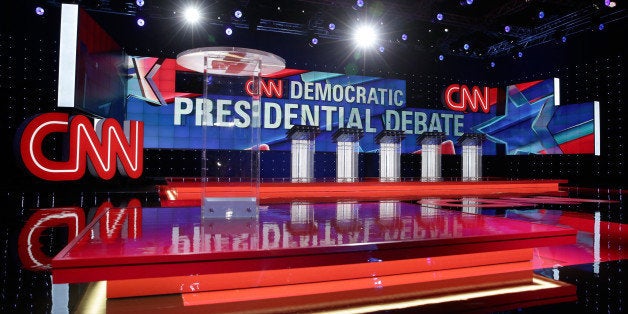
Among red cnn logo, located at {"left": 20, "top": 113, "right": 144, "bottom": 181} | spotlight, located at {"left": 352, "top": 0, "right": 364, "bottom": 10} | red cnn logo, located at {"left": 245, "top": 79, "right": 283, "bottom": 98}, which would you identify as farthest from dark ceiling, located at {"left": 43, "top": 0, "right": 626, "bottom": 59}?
red cnn logo, located at {"left": 20, "top": 113, "right": 144, "bottom": 181}

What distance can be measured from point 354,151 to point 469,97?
483cm

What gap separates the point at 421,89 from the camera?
36.2 feet

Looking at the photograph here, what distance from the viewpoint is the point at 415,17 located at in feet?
29.6

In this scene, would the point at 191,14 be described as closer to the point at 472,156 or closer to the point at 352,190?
the point at 352,190

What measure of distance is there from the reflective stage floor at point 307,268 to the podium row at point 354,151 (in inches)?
198

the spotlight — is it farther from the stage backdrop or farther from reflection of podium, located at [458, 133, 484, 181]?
reflection of podium, located at [458, 133, 484, 181]

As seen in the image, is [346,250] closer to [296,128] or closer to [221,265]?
[221,265]

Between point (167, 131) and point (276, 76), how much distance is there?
271cm

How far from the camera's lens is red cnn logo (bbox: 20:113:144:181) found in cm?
585

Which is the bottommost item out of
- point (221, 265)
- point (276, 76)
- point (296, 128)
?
point (221, 265)

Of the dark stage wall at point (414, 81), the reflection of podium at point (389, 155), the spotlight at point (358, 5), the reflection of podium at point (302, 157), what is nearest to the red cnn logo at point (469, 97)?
the dark stage wall at point (414, 81)

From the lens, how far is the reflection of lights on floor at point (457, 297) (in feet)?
6.17

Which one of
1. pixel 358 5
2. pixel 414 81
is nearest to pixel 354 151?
pixel 358 5

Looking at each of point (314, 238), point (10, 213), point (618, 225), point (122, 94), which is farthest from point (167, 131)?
point (618, 225)
